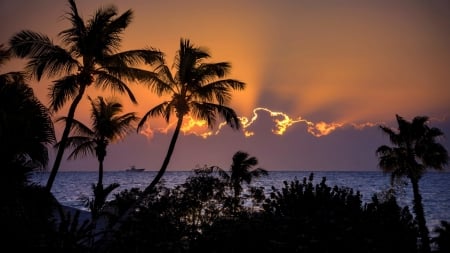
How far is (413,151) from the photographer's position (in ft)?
103

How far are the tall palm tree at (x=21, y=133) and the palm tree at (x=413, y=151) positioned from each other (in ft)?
80.5

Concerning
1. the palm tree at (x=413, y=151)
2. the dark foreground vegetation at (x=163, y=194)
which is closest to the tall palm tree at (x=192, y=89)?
the dark foreground vegetation at (x=163, y=194)

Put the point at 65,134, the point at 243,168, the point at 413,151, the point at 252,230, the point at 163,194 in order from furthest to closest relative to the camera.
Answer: the point at 243,168
the point at 413,151
the point at 163,194
the point at 65,134
the point at 252,230

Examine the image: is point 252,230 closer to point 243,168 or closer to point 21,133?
point 21,133

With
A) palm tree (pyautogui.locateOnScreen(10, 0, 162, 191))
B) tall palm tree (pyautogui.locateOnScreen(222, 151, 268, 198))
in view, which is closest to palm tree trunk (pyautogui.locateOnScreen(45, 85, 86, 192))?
palm tree (pyautogui.locateOnScreen(10, 0, 162, 191))

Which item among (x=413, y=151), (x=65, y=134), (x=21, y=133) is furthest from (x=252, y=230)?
(x=413, y=151)

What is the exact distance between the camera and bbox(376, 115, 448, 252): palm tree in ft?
99.6

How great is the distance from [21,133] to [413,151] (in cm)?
2736

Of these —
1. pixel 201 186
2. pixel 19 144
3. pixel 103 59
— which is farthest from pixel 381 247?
pixel 103 59

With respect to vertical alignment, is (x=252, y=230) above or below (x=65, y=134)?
below

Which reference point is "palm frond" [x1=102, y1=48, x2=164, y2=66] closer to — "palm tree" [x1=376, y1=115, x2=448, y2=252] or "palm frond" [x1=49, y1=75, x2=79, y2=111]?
"palm frond" [x1=49, y1=75, x2=79, y2=111]

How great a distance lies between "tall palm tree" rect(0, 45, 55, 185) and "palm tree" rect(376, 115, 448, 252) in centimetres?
2454

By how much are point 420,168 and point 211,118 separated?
15505mm

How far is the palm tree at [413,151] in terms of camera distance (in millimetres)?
30359
